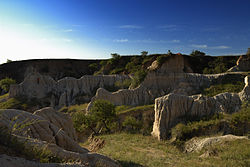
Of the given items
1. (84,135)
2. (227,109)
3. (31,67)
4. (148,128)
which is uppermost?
(31,67)

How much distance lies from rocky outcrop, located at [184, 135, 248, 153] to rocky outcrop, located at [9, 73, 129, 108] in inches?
1173

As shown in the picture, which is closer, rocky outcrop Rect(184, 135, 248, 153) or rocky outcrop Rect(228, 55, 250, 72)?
rocky outcrop Rect(184, 135, 248, 153)

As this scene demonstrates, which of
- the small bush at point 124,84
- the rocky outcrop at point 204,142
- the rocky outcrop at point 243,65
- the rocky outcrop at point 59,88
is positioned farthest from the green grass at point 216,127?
the rocky outcrop at point 243,65

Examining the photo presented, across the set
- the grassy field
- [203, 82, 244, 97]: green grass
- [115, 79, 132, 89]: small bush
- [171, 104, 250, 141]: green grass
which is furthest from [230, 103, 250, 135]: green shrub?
[115, 79, 132, 89]: small bush

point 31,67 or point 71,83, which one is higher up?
point 31,67

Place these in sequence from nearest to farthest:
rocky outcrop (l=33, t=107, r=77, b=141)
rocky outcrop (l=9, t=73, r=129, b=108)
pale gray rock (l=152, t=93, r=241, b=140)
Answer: rocky outcrop (l=33, t=107, r=77, b=141)
pale gray rock (l=152, t=93, r=241, b=140)
rocky outcrop (l=9, t=73, r=129, b=108)

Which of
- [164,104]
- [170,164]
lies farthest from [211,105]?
[170,164]

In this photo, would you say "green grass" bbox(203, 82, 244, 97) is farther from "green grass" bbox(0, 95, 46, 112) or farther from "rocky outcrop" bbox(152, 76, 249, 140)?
"green grass" bbox(0, 95, 46, 112)

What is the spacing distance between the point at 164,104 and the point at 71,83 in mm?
30582

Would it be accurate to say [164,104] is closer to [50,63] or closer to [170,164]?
[170,164]

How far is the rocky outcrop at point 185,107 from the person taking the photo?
18109mm

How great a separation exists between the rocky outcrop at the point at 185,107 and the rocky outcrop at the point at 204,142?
3.40m

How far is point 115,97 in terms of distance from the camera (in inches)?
1249

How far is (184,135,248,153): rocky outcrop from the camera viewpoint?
1162 centimetres
